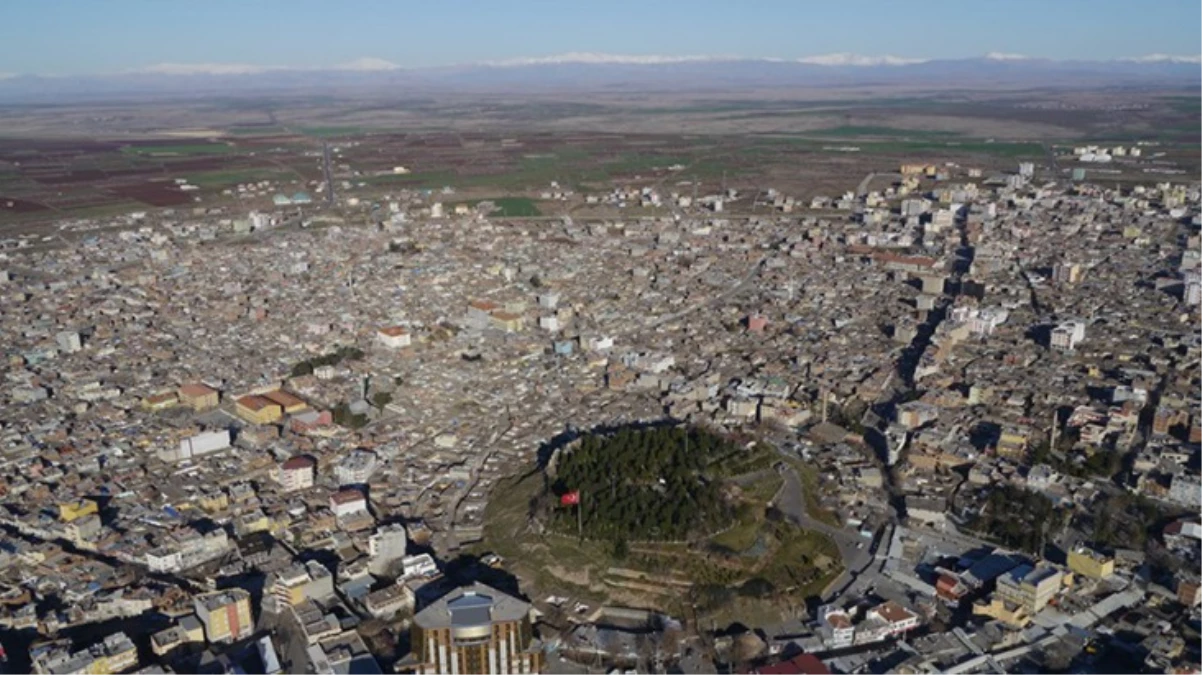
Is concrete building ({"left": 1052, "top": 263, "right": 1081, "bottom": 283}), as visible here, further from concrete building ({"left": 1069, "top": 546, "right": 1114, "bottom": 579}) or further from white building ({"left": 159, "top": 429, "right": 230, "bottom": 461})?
white building ({"left": 159, "top": 429, "right": 230, "bottom": 461})

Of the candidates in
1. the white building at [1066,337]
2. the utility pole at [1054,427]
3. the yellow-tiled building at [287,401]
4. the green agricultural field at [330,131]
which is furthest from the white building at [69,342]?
the green agricultural field at [330,131]

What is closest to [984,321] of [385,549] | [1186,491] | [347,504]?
[1186,491]

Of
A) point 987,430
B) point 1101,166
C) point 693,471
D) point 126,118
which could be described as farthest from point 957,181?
point 126,118

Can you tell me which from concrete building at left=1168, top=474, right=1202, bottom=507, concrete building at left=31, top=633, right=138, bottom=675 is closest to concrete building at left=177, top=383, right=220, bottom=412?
concrete building at left=31, top=633, right=138, bottom=675

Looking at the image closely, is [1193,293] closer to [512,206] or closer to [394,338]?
[394,338]

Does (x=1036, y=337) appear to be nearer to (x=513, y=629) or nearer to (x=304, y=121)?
(x=513, y=629)

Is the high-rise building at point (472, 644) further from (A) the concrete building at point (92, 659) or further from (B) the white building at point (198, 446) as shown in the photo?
(B) the white building at point (198, 446)
